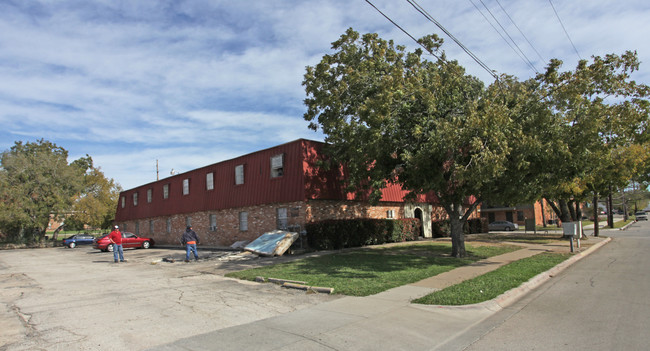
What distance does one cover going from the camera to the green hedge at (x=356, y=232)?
19453 mm

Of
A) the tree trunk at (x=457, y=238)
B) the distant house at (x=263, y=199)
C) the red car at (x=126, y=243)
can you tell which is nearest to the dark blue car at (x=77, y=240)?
the distant house at (x=263, y=199)

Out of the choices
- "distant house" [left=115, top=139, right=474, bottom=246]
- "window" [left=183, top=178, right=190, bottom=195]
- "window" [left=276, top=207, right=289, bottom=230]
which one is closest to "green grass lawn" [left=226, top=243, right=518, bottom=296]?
"distant house" [left=115, top=139, right=474, bottom=246]

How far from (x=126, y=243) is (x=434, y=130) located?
25800 mm

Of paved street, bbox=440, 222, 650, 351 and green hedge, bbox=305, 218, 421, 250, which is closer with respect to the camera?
paved street, bbox=440, 222, 650, 351

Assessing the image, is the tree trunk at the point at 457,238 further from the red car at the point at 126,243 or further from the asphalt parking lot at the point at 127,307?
the red car at the point at 126,243

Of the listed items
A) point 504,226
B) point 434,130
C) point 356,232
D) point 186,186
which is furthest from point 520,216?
point 434,130

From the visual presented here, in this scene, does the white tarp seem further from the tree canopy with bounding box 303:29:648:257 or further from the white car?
the white car

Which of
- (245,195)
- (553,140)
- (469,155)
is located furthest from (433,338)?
(245,195)

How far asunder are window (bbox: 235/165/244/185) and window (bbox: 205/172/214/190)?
3113mm

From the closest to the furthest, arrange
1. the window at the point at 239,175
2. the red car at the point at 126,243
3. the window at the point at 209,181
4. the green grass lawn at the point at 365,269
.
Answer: the green grass lawn at the point at 365,269 < the window at the point at 239,175 < the window at the point at 209,181 < the red car at the point at 126,243

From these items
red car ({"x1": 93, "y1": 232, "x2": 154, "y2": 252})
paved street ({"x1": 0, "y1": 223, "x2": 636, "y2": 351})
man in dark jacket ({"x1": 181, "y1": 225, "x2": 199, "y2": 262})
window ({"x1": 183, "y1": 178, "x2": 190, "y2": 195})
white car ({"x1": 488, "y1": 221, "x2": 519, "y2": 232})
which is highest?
window ({"x1": 183, "y1": 178, "x2": 190, "y2": 195})

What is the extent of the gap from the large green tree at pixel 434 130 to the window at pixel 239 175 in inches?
336

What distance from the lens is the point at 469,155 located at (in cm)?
1305

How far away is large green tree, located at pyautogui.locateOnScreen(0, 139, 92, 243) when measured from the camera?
127 ft
